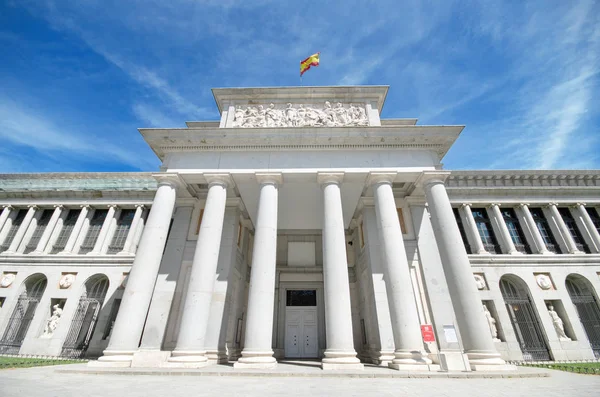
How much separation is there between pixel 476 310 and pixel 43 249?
1318 inches

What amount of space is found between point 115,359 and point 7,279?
21719mm

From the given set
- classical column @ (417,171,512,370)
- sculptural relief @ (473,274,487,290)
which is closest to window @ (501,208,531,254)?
sculptural relief @ (473,274,487,290)

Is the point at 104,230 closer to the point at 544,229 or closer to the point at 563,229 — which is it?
the point at 544,229

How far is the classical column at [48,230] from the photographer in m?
24.7

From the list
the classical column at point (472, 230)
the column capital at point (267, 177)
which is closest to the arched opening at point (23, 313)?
the column capital at point (267, 177)

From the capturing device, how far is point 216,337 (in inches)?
563

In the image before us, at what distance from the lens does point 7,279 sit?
76.9 feet

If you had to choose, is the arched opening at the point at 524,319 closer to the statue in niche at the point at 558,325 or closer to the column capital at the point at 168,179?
the statue in niche at the point at 558,325

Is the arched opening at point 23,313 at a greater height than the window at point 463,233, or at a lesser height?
lesser

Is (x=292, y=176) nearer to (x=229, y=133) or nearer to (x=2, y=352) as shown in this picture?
(x=229, y=133)

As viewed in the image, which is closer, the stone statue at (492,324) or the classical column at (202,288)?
the classical column at (202,288)

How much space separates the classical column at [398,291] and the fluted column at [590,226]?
2204 centimetres

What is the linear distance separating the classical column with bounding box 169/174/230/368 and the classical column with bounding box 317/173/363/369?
5.23 meters

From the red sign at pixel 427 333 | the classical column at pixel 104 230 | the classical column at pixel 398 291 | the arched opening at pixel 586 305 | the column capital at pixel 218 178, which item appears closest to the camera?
the red sign at pixel 427 333
